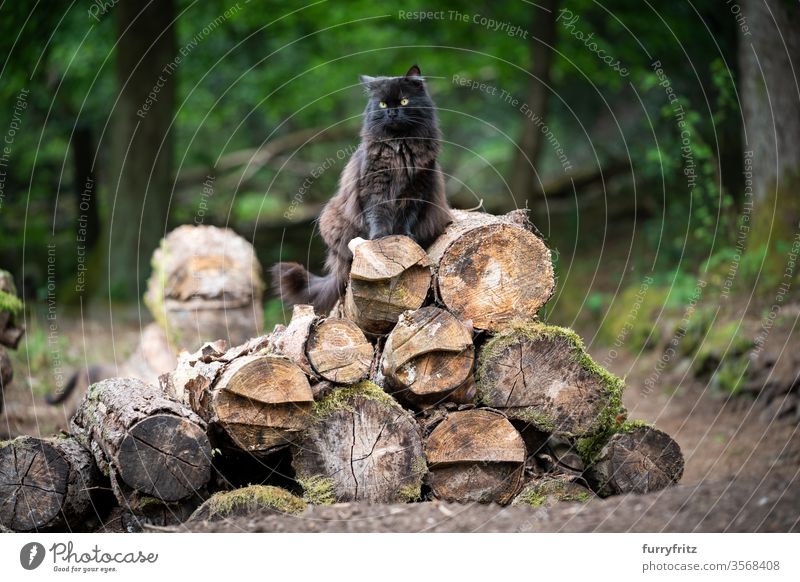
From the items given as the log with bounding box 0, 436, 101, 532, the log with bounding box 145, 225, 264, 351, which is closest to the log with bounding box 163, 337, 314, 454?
the log with bounding box 0, 436, 101, 532

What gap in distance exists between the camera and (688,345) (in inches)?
331

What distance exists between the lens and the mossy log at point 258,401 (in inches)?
156

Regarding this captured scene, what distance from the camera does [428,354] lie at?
428 cm

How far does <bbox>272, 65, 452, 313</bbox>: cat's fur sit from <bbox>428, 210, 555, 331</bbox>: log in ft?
1.81

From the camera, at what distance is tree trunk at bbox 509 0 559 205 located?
39.1 feet

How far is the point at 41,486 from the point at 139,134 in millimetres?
8359

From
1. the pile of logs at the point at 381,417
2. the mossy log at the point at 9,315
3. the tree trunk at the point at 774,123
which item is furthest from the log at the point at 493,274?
the tree trunk at the point at 774,123

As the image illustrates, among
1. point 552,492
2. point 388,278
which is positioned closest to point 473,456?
point 552,492

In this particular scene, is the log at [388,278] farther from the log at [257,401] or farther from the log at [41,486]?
the log at [41,486]

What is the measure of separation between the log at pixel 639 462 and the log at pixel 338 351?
4.88 feet

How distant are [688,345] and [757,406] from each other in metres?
1.64

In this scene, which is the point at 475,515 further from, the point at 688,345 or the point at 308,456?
the point at 688,345

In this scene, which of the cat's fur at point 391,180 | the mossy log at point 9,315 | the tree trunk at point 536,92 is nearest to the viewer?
the cat's fur at point 391,180
